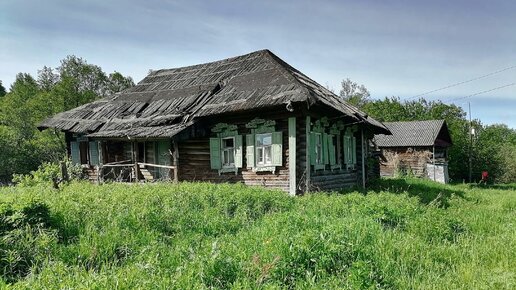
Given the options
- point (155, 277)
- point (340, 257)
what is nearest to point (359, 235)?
point (340, 257)

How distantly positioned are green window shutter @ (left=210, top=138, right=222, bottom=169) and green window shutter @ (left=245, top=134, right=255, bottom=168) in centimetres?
123

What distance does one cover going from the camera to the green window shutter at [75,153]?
1796 centimetres

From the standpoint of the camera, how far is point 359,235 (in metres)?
5.18

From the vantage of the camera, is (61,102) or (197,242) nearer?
(197,242)

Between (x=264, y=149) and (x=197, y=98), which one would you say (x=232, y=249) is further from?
(x=197, y=98)

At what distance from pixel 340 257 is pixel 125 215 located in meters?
3.54

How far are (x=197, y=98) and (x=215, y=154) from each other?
271 centimetres

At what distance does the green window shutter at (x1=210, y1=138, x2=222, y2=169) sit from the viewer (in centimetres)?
1323

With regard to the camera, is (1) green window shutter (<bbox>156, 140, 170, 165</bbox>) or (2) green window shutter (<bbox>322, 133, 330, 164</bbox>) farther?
(1) green window shutter (<bbox>156, 140, 170, 165</bbox>)

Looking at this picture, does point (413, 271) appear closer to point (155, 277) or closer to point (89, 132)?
point (155, 277)

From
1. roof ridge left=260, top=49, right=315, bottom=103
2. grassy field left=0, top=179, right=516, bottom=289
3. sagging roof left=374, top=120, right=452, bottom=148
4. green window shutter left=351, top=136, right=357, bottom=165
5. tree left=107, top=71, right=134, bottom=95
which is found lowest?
grassy field left=0, top=179, right=516, bottom=289

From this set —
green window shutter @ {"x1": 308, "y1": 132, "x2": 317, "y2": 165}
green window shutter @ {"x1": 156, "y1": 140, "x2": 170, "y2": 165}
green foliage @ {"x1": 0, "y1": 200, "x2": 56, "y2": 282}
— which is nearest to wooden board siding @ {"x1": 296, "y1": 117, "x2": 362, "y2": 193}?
green window shutter @ {"x1": 308, "y1": 132, "x2": 317, "y2": 165}

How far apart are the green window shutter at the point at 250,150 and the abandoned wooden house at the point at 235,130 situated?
1.4 inches

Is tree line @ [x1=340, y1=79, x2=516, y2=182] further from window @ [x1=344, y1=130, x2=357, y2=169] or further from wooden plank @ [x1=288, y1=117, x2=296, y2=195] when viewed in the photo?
wooden plank @ [x1=288, y1=117, x2=296, y2=195]
